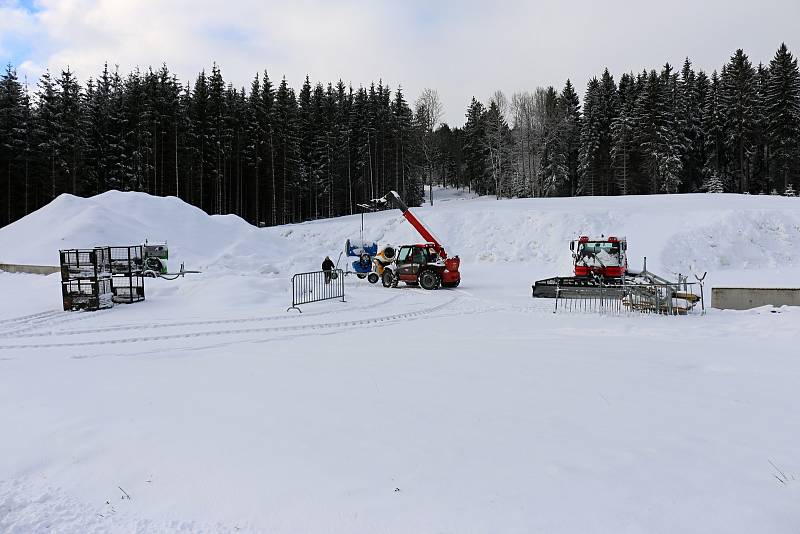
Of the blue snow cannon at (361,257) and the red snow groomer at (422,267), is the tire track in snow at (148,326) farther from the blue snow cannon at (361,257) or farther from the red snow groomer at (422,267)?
the blue snow cannon at (361,257)

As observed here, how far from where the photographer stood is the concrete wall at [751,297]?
1349 centimetres

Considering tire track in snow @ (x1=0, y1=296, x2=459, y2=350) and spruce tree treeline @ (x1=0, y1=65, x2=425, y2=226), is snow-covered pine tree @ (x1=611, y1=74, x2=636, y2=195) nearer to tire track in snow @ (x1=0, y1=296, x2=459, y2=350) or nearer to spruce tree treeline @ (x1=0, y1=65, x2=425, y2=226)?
spruce tree treeline @ (x1=0, y1=65, x2=425, y2=226)

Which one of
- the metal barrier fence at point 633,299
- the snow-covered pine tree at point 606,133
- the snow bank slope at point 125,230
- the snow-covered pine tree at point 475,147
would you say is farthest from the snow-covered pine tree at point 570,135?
the metal barrier fence at point 633,299

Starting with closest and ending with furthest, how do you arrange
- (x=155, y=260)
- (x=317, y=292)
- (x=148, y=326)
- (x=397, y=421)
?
1. (x=397, y=421)
2. (x=148, y=326)
3. (x=317, y=292)
4. (x=155, y=260)

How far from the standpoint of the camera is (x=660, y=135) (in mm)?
45469

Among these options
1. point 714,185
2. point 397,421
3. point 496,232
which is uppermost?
point 714,185

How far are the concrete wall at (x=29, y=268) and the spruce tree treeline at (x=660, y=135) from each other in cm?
3684

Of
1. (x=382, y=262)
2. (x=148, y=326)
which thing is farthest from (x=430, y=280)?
(x=148, y=326)

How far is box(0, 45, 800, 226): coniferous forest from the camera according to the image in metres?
43.5

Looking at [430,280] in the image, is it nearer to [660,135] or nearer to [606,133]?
[660,135]

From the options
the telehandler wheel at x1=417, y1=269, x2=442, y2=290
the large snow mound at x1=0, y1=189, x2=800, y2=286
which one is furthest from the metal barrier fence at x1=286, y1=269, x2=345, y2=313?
the large snow mound at x1=0, y1=189, x2=800, y2=286

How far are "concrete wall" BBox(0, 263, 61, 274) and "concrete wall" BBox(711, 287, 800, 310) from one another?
2693 centimetres

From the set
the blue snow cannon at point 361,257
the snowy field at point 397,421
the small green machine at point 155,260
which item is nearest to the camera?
the snowy field at point 397,421

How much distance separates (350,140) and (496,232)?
30012 millimetres
